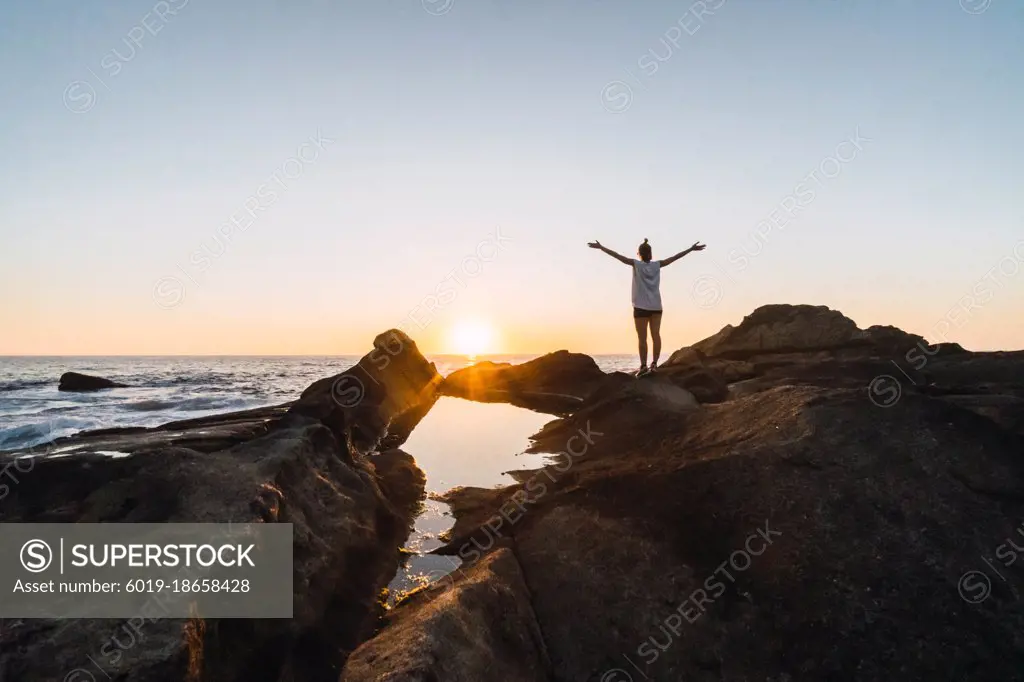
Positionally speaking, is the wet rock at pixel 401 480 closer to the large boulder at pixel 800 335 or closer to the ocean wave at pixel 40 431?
the ocean wave at pixel 40 431

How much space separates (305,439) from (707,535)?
5544 millimetres

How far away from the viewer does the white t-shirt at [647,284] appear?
1208 centimetres

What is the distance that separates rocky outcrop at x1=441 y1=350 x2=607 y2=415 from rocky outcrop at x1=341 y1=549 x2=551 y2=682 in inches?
587

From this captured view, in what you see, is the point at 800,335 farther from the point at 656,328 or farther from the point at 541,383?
the point at 541,383

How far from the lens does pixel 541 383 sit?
26.6 m

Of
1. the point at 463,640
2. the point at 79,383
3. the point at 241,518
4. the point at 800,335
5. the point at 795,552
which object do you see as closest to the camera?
the point at 463,640

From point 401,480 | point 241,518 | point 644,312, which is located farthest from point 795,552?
point 644,312

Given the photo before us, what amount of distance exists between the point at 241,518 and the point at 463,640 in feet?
8.61

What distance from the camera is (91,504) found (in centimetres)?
555

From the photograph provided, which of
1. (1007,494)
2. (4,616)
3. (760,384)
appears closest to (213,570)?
(4,616)

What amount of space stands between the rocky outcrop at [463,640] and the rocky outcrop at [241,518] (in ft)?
2.52

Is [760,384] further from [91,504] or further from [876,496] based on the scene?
[91,504]

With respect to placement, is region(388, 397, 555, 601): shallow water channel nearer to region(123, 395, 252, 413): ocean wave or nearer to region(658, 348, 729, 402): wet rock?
region(658, 348, 729, 402): wet rock

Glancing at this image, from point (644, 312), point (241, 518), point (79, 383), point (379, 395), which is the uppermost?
point (644, 312)
